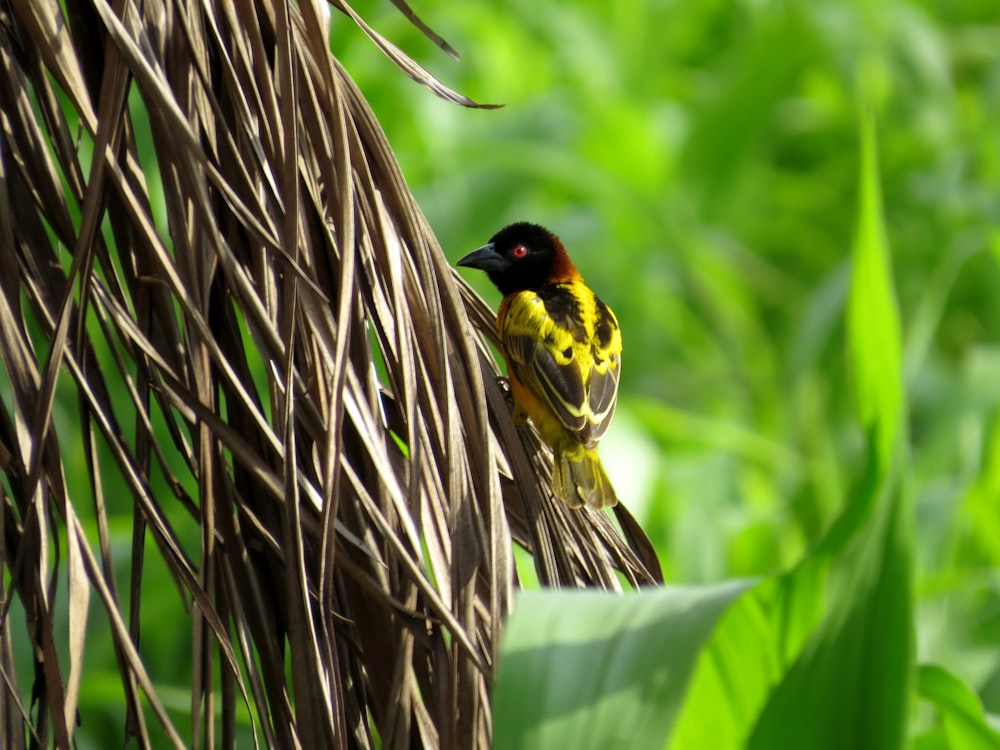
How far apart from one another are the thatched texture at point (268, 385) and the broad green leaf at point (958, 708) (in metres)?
0.43

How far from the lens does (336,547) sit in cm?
108

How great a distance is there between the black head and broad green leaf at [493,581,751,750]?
1.70 metres

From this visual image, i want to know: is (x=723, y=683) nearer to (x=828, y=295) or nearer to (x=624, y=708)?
(x=624, y=708)

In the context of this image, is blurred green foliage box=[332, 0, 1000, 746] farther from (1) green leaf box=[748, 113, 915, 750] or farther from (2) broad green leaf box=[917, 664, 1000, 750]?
(1) green leaf box=[748, 113, 915, 750]

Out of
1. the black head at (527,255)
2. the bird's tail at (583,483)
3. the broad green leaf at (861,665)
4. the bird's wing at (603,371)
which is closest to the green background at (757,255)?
the broad green leaf at (861,665)

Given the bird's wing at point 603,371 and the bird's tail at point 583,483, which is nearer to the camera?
the bird's tail at point 583,483

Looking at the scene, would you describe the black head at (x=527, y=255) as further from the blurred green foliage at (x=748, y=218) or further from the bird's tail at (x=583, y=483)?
the blurred green foliage at (x=748, y=218)

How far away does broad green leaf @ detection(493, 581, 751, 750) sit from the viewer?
91 cm

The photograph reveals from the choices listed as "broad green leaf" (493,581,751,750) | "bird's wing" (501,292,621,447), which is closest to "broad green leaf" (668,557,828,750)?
"broad green leaf" (493,581,751,750)

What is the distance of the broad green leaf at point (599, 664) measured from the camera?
2.98 feet

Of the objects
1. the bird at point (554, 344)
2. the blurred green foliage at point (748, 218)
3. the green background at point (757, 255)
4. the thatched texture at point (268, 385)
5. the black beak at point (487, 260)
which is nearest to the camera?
the thatched texture at point (268, 385)

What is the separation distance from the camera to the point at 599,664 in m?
0.94

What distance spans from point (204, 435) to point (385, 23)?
4303 mm

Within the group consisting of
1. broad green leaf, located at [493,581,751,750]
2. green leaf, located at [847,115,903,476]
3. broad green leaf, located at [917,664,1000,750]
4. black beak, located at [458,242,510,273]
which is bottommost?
broad green leaf, located at [917,664,1000,750]
